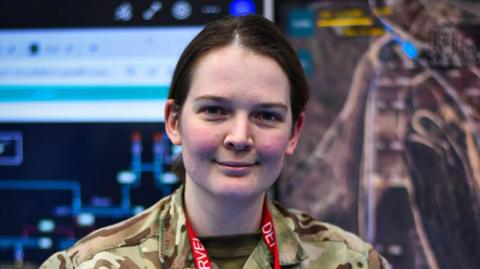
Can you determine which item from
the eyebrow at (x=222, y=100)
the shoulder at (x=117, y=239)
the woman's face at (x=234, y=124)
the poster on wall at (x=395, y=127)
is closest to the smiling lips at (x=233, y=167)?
the woman's face at (x=234, y=124)

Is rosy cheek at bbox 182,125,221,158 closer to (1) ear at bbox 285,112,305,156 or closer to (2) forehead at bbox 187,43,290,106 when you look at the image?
(2) forehead at bbox 187,43,290,106

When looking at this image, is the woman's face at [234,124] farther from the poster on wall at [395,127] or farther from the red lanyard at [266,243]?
the poster on wall at [395,127]

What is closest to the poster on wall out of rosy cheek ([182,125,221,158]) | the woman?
the woman

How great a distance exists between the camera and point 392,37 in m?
1.75

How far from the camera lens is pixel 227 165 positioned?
1.09 metres

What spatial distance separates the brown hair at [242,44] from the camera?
1146 millimetres

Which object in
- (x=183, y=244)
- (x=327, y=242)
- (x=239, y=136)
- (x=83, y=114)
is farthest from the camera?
(x=83, y=114)

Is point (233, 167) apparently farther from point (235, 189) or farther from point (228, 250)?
point (228, 250)

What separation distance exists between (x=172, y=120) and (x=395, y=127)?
0.78 metres

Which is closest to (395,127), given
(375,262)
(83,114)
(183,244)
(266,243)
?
(375,262)

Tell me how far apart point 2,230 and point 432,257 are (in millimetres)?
1303

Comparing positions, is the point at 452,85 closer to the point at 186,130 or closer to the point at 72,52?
the point at 186,130

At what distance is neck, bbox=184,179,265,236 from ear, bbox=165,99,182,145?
91mm

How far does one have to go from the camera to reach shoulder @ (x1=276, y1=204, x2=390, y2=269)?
1296 mm
